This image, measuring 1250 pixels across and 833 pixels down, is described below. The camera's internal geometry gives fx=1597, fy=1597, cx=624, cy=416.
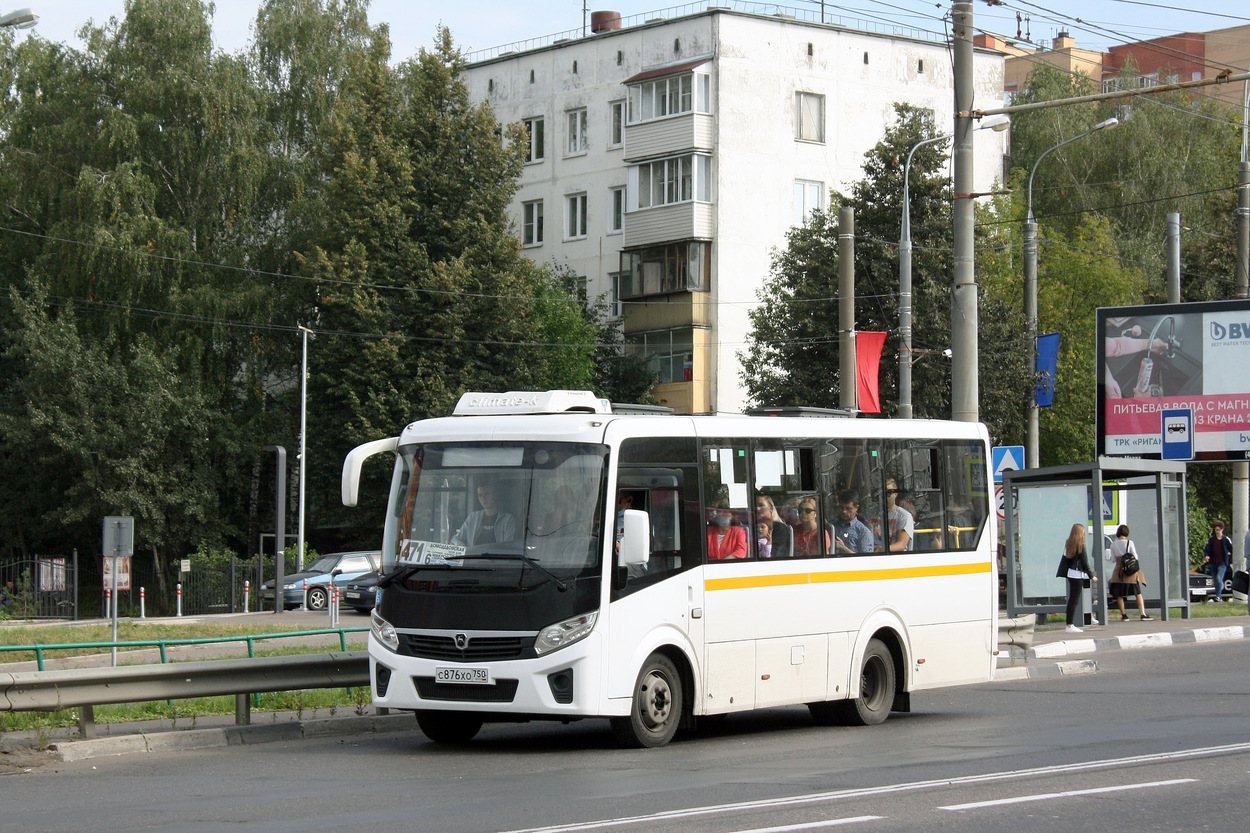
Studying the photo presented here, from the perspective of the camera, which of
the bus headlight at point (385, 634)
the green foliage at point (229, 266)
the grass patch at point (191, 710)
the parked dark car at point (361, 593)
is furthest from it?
the green foliage at point (229, 266)

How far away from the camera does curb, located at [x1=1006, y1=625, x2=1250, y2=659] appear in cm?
2150

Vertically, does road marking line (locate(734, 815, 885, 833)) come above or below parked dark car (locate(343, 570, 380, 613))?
above

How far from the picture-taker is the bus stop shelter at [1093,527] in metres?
26.4

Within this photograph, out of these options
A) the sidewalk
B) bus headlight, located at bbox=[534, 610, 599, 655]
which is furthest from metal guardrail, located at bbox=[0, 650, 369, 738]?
the sidewalk

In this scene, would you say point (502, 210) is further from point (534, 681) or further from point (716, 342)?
point (534, 681)

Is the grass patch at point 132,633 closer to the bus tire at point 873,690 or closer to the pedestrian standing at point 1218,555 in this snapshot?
the bus tire at point 873,690

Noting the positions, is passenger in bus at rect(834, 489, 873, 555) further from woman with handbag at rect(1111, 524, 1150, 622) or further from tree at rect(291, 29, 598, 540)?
tree at rect(291, 29, 598, 540)

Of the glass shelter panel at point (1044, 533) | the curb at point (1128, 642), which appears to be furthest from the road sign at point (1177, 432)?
the curb at point (1128, 642)

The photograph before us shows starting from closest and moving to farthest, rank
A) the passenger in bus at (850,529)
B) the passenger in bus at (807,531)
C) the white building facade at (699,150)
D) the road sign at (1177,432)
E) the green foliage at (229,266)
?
the passenger in bus at (807,531) → the passenger in bus at (850,529) → the road sign at (1177,432) → the green foliage at (229,266) → the white building facade at (699,150)

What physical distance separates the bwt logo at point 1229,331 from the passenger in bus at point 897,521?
59.2 feet

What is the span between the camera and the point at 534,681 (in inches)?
469

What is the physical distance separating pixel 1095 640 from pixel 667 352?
36.2 metres

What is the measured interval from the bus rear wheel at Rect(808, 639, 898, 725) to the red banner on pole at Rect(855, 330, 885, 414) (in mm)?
13135

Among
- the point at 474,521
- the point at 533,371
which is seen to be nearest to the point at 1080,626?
the point at 474,521
